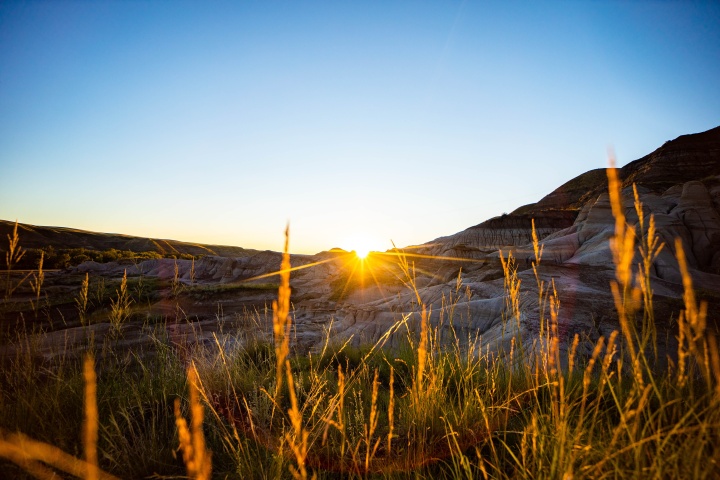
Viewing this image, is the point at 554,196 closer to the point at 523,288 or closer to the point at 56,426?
the point at 523,288

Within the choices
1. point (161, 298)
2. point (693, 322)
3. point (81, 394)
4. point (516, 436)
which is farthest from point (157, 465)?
point (161, 298)

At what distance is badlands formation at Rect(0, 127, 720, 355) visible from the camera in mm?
7598

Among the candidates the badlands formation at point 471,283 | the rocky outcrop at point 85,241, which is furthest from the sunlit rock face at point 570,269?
the rocky outcrop at point 85,241

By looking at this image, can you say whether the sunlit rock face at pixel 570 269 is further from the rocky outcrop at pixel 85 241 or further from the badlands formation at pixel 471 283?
the rocky outcrop at pixel 85 241

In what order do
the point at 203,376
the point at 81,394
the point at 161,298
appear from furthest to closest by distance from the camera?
1. the point at 161,298
2. the point at 203,376
3. the point at 81,394

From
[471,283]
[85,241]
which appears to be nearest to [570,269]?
[471,283]

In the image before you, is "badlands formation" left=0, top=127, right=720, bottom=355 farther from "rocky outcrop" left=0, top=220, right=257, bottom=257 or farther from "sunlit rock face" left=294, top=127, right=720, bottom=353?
"rocky outcrop" left=0, top=220, right=257, bottom=257

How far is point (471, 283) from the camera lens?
13.8 m

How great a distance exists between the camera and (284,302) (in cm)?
137

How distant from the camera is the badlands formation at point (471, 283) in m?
7.60

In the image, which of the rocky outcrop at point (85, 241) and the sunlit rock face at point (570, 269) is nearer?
the sunlit rock face at point (570, 269)

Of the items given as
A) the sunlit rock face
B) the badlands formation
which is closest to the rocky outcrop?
the badlands formation

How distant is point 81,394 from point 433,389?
3204 millimetres

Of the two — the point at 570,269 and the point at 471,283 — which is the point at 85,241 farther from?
the point at 570,269
